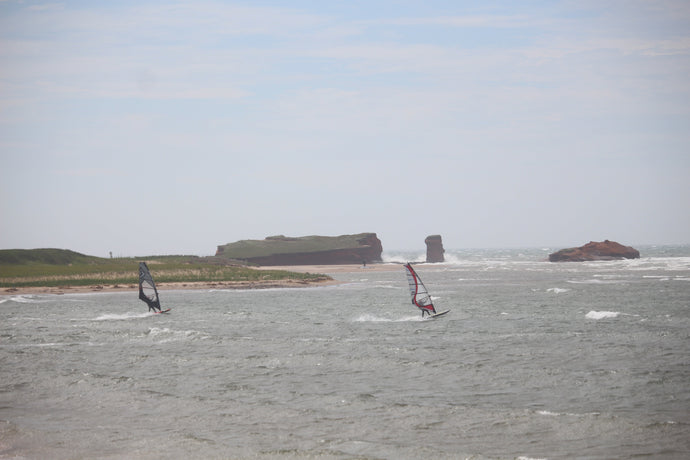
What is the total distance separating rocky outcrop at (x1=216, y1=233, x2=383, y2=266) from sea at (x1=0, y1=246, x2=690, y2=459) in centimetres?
11462

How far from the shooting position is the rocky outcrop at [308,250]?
153375 mm

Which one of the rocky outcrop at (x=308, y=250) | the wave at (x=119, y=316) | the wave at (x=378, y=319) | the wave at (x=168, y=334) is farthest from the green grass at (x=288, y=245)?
the wave at (x=168, y=334)

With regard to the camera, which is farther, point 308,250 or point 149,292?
point 308,250

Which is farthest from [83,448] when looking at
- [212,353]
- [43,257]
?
[43,257]

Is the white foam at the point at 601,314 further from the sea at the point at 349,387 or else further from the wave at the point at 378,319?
the wave at the point at 378,319

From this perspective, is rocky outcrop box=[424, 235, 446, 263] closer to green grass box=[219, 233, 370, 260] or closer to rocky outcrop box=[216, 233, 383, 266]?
rocky outcrop box=[216, 233, 383, 266]

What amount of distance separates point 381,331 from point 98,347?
12.8 meters

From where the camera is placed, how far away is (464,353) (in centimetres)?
2484

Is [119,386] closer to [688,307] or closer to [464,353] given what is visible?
[464,353]

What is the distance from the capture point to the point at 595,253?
15125cm

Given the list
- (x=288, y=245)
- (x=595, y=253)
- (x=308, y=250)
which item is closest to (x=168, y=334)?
(x=308, y=250)

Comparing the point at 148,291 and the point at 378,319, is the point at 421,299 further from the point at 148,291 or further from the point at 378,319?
the point at 148,291

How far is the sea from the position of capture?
542 inches

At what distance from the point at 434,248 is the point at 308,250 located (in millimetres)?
36891
